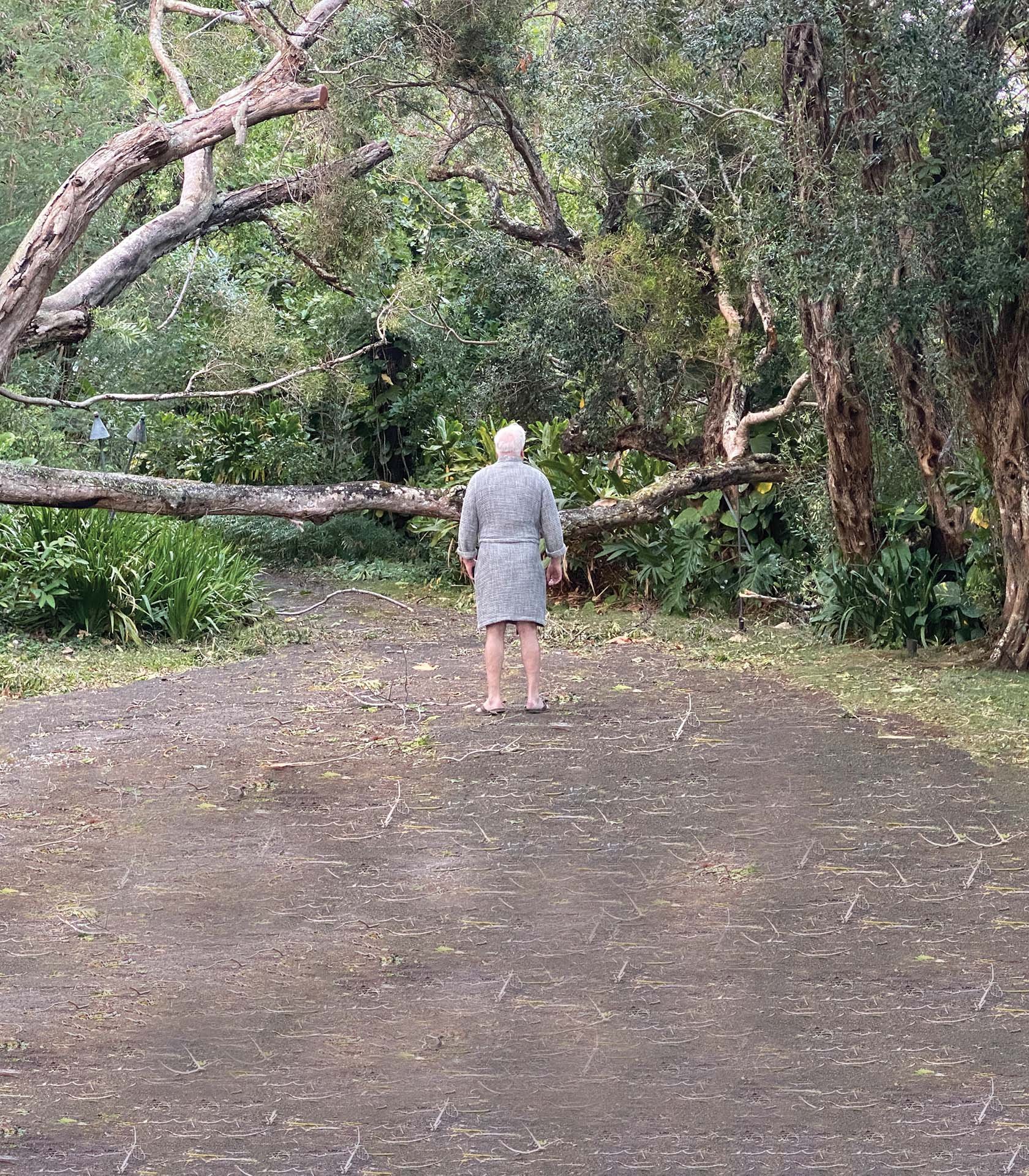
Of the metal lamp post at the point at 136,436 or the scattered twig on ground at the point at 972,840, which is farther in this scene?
the metal lamp post at the point at 136,436

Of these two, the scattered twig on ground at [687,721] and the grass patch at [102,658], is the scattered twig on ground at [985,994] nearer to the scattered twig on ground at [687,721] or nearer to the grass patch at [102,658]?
the scattered twig on ground at [687,721]

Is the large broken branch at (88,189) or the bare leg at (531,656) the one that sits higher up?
the large broken branch at (88,189)

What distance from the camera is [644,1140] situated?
3.19 metres

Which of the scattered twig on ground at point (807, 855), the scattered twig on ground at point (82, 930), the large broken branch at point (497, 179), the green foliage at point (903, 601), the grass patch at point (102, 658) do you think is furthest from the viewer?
the large broken branch at point (497, 179)

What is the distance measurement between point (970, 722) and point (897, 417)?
3707 mm

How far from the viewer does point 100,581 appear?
11.0 meters

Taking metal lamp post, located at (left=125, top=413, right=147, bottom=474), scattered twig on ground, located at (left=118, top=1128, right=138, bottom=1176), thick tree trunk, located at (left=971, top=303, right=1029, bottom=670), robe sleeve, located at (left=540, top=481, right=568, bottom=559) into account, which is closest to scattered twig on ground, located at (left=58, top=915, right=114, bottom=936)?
scattered twig on ground, located at (left=118, top=1128, right=138, bottom=1176)

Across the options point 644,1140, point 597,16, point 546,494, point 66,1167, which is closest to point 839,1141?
point 644,1140

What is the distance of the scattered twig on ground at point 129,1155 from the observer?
305 centimetres

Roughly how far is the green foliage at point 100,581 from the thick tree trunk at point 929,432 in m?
5.75

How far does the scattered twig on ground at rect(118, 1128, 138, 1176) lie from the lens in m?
3.05

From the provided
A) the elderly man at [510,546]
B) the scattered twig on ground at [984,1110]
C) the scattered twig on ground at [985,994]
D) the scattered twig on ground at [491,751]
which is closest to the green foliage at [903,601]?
the elderly man at [510,546]

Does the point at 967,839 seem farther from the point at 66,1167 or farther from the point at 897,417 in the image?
the point at 897,417

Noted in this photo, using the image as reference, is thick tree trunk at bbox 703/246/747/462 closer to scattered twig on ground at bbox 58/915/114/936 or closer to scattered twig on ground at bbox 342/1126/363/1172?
scattered twig on ground at bbox 58/915/114/936
